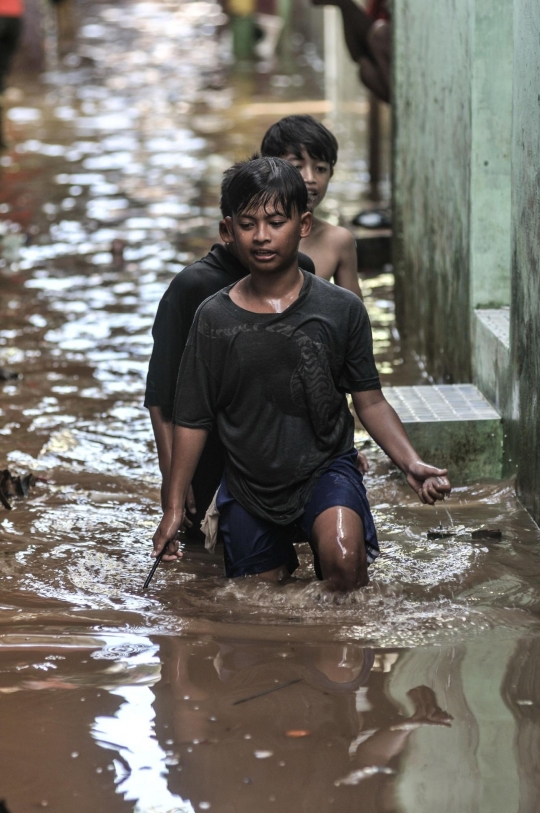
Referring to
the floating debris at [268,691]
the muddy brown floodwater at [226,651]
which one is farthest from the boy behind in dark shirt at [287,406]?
the floating debris at [268,691]

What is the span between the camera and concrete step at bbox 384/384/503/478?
15.9 feet

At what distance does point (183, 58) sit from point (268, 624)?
72.7 feet

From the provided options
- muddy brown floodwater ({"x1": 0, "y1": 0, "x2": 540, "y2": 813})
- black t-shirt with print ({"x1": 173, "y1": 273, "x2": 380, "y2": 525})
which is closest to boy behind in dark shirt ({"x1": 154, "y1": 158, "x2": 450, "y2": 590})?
black t-shirt with print ({"x1": 173, "y1": 273, "x2": 380, "y2": 525})

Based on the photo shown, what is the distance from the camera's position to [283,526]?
3.68 meters

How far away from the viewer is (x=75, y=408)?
19.8ft

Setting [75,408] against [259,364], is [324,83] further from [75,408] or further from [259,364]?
[259,364]

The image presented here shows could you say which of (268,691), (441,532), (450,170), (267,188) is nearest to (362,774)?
(268,691)

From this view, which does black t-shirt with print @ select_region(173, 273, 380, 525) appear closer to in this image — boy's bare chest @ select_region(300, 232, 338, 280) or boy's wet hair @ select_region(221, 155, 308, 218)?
boy's wet hair @ select_region(221, 155, 308, 218)

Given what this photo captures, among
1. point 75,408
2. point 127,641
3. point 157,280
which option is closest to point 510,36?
point 75,408

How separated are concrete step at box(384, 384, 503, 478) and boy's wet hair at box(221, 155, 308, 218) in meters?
1.65

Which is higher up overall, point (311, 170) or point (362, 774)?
point (311, 170)

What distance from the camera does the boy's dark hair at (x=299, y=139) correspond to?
434cm

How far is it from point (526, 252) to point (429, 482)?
1262 millimetres

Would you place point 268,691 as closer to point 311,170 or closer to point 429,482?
point 429,482
